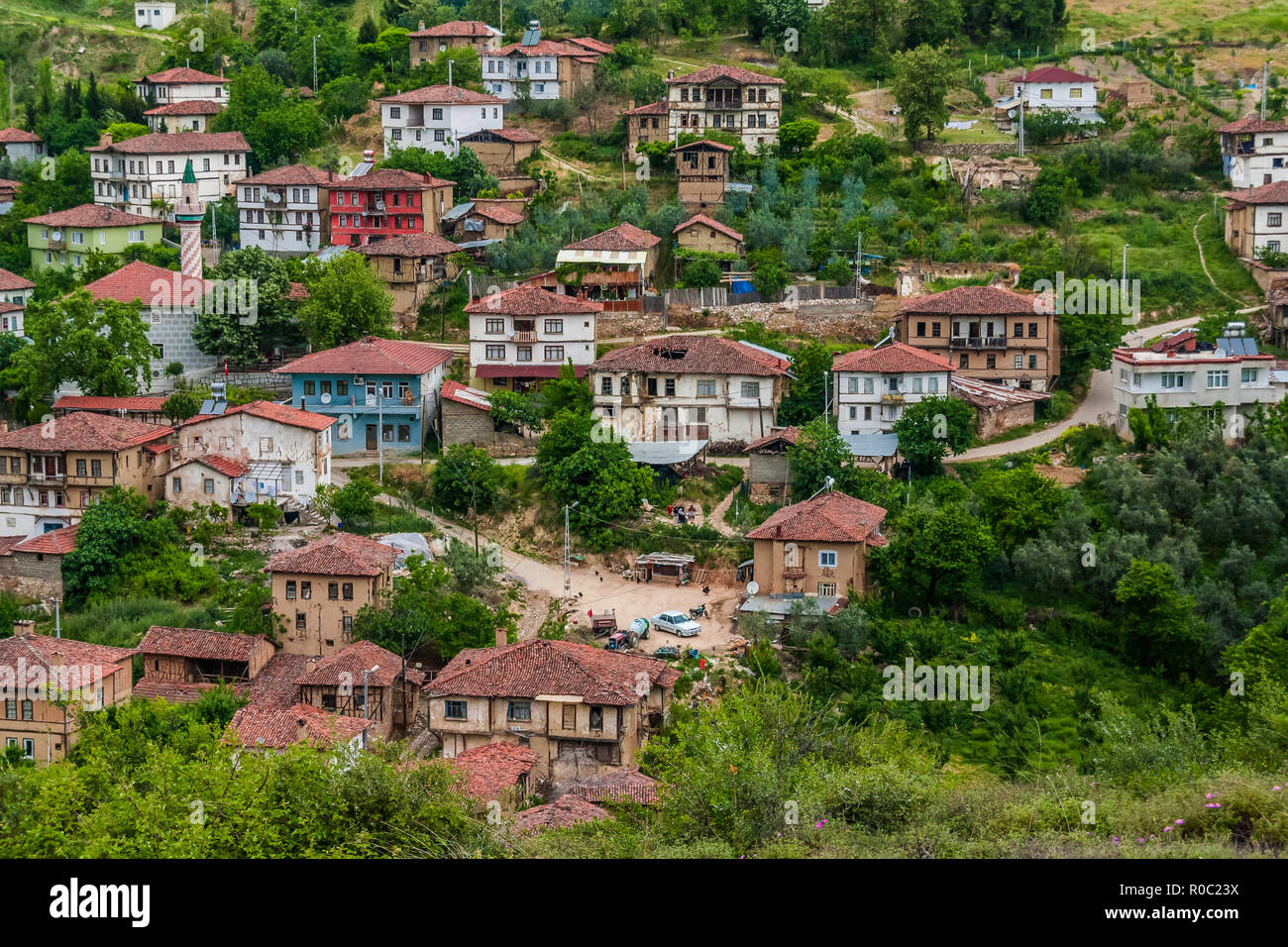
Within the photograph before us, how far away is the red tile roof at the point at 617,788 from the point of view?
106 feet

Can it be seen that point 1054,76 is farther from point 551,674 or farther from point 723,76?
point 551,674

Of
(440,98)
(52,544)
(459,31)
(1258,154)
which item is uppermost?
(459,31)

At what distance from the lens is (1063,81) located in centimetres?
7656

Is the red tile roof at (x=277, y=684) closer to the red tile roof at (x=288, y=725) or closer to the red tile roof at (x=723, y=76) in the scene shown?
the red tile roof at (x=288, y=725)

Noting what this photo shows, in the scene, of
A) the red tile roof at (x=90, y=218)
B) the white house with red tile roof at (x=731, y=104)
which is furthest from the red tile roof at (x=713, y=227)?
the red tile roof at (x=90, y=218)

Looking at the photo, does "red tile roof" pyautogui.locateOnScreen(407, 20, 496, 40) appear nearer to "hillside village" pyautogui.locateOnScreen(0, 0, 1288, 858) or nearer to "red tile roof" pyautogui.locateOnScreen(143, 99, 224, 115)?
"hillside village" pyautogui.locateOnScreen(0, 0, 1288, 858)

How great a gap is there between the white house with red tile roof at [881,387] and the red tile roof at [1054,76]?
1137 inches

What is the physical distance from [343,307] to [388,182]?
10.9 metres

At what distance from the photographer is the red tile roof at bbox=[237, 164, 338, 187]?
6888 cm

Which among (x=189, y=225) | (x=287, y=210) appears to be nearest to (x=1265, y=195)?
(x=287, y=210)

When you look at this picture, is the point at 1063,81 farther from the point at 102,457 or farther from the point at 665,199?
the point at 102,457

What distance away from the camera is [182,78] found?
81.8 metres

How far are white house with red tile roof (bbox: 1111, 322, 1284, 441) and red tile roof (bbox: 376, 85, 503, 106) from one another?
32742mm
